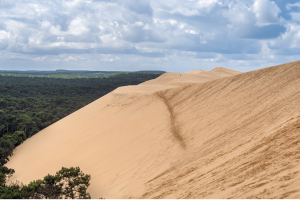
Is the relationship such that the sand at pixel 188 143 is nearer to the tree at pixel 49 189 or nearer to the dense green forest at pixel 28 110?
the dense green forest at pixel 28 110

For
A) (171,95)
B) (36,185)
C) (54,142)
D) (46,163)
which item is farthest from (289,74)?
(54,142)

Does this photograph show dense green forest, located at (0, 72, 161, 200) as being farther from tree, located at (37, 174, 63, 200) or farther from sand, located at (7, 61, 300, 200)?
sand, located at (7, 61, 300, 200)

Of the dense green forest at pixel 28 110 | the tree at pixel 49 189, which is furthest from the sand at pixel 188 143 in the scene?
the tree at pixel 49 189

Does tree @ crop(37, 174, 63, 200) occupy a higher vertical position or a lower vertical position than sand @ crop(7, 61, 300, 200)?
lower

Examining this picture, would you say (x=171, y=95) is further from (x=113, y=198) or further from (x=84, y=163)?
(x=113, y=198)

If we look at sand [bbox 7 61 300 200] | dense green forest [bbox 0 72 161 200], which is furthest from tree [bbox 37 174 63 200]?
sand [bbox 7 61 300 200]

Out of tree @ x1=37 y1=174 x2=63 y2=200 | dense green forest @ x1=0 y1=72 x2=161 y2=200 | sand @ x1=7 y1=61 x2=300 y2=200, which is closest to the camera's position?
sand @ x1=7 y1=61 x2=300 y2=200

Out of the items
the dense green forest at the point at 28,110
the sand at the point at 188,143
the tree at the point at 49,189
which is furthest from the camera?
the dense green forest at the point at 28,110

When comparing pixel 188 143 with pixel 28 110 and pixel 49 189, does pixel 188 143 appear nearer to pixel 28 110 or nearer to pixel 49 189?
pixel 49 189

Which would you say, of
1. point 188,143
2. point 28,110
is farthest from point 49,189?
point 28,110
